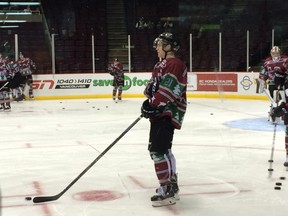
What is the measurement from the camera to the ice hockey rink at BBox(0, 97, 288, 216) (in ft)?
11.7

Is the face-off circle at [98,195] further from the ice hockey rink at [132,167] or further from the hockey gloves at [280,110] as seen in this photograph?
the hockey gloves at [280,110]

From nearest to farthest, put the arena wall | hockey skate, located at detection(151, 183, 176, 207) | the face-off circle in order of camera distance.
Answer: hockey skate, located at detection(151, 183, 176, 207)
the face-off circle
the arena wall

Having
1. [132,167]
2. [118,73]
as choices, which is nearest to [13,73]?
[118,73]

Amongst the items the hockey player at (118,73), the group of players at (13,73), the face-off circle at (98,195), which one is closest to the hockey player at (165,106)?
the face-off circle at (98,195)

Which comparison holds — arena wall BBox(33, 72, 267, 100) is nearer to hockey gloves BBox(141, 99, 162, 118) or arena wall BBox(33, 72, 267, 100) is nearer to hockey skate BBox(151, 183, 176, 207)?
hockey skate BBox(151, 183, 176, 207)

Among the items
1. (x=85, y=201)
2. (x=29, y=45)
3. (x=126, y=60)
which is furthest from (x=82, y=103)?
(x=85, y=201)

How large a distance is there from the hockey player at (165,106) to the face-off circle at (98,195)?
0.37 m

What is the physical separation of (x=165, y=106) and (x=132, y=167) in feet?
5.18

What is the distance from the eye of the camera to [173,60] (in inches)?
136

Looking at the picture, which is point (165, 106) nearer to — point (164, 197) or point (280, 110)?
point (164, 197)

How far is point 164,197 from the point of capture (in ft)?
11.7

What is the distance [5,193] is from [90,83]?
10535 mm

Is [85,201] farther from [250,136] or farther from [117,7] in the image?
[117,7]

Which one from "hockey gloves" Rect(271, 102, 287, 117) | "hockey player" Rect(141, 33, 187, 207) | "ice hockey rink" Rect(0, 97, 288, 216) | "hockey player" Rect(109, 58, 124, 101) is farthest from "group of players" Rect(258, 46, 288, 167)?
"hockey player" Rect(109, 58, 124, 101)
